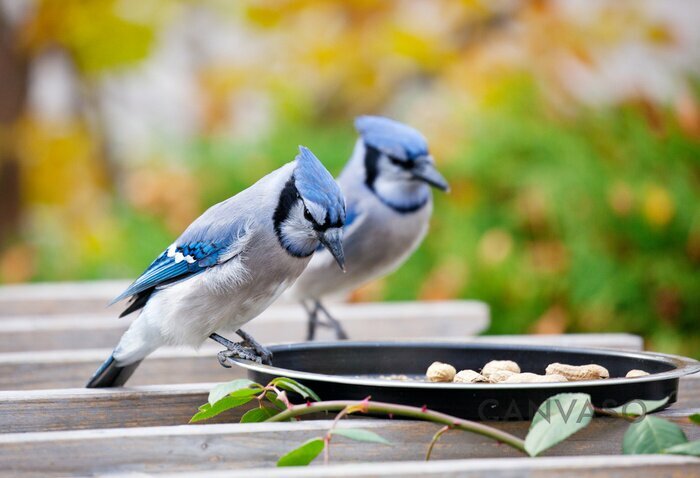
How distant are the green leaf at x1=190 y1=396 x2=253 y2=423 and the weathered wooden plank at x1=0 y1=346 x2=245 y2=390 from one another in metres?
0.52

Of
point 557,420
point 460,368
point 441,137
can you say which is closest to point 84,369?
point 460,368

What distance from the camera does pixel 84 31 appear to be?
5.06 metres

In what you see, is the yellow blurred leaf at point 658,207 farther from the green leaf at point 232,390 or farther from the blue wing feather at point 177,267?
the green leaf at point 232,390

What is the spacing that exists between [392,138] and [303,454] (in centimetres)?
153

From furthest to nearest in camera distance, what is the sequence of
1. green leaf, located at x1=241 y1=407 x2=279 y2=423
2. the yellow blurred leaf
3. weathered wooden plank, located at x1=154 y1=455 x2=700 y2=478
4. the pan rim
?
the yellow blurred leaf
green leaf, located at x1=241 y1=407 x2=279 y2=423
the pan rim
weathered wooden plank, located at x1=154 y1=455 x2=700 y2=478

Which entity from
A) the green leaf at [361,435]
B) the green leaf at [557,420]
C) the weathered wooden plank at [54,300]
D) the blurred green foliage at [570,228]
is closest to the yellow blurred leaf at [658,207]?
the blurred green foliage at [570,228]

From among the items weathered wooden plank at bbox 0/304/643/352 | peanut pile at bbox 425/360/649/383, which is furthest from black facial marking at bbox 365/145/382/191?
peanut pile at bbox 425/360/649/383

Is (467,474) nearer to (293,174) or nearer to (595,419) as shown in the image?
(595,419)

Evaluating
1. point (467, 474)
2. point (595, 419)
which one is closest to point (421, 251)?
point (595, 419)

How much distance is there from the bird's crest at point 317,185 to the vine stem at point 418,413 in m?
0.47

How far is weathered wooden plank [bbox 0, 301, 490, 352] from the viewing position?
223 cm

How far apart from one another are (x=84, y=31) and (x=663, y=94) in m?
2.76

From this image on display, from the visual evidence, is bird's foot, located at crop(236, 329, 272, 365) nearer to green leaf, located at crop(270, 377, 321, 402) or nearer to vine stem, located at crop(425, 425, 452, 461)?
green leaf, located at crop(270, 377, 321, 402)

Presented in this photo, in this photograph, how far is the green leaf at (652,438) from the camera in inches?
47.9
